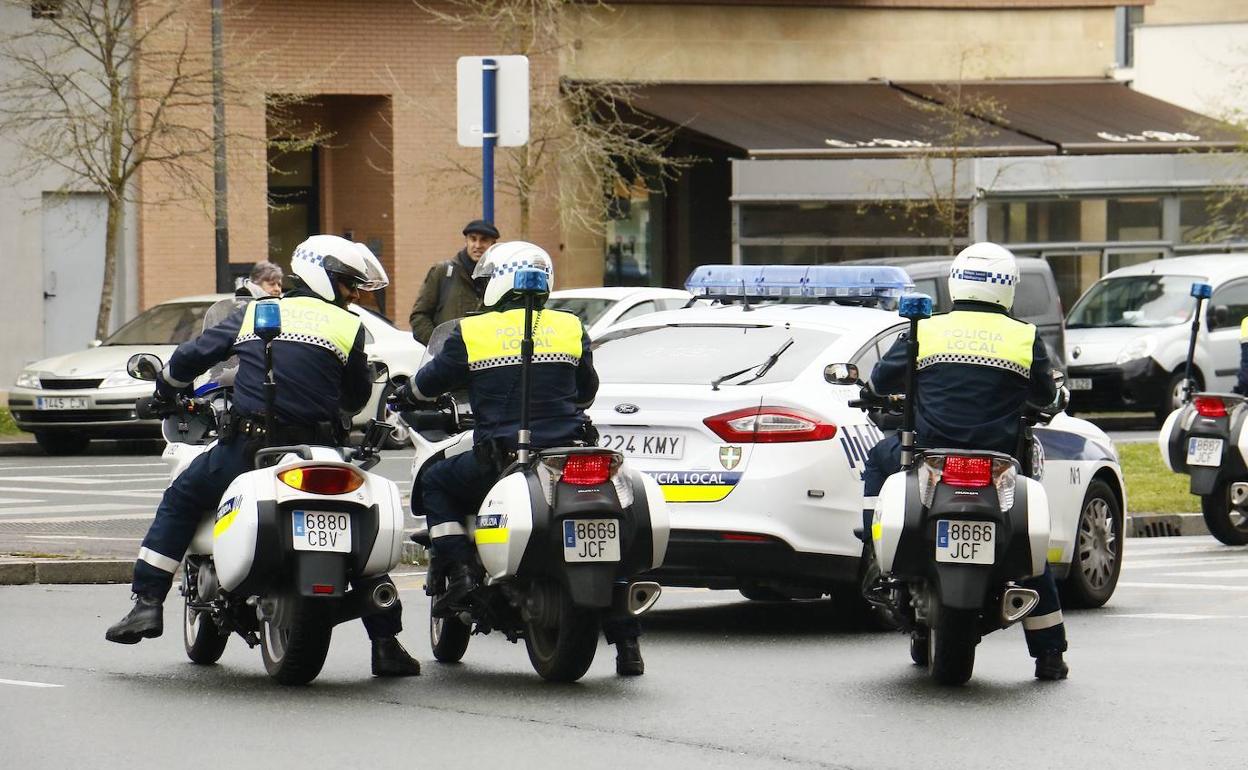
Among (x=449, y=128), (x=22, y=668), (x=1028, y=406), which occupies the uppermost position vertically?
(x=449, y=128)

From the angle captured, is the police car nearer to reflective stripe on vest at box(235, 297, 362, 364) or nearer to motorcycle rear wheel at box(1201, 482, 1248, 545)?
reflective stripe on vest at box(235, 297, 362, 364)

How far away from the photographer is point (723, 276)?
11766 mm

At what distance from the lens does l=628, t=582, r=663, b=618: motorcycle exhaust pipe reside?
8750mm

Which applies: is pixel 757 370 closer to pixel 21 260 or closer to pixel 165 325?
pixel 165 325

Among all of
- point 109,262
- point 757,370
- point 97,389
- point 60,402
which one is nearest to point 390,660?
point 757,370

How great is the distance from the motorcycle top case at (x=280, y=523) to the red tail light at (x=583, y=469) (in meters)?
0.64

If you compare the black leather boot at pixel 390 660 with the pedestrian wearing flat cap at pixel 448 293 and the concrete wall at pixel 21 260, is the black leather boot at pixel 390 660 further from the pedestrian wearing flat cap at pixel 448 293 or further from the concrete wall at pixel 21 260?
the concrete wall at pixel 21 260

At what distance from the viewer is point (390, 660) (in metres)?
9.09

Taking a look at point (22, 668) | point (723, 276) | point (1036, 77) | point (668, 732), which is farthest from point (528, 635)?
point (1036, 77)

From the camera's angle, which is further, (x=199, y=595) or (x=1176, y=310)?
(x=1176, y=310)

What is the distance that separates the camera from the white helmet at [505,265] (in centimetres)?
902

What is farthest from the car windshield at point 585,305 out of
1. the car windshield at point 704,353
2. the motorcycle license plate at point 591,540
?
the motorcycle license plate at point 591,540

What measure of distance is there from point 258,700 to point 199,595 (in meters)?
0.82

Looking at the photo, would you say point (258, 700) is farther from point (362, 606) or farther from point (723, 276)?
point (723, 276)
